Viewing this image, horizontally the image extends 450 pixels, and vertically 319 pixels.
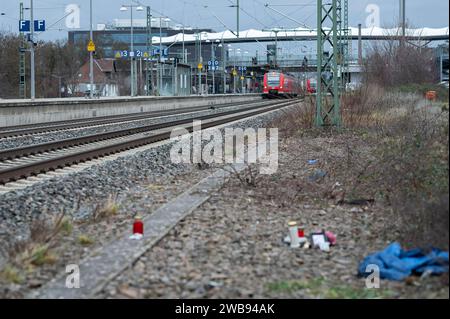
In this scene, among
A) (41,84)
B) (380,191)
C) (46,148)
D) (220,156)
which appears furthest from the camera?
(41,84)

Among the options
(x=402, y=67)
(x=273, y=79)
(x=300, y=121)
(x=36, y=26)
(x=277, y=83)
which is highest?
(x=36, y=26)

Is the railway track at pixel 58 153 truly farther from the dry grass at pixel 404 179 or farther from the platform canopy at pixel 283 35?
the platform canopy at pixel 283 35

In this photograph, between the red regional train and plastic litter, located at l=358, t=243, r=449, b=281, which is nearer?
plastic litter, located at l=358, t=243, r=449, b=281

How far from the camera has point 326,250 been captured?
7.48m

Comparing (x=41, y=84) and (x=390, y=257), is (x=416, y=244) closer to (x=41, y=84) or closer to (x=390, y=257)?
(x=390, y=257)

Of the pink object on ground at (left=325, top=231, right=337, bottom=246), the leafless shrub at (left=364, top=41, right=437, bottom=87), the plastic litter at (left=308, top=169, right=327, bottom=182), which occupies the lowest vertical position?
the pink object on ground at (left=325, top=231, right=337, bottom=246)

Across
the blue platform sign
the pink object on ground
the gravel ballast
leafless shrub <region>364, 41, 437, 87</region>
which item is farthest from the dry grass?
the blue platform sign

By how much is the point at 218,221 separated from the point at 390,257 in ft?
10.0

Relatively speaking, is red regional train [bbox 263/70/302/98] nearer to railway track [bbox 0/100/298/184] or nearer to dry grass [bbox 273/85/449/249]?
railway track [bbox 0/100/298/184]

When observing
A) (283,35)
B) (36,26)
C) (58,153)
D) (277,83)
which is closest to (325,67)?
(58,153)

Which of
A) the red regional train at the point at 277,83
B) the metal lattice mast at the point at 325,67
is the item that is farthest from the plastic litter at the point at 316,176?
the red regional train at the point at 277,83

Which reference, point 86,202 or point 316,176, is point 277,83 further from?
point 86,202

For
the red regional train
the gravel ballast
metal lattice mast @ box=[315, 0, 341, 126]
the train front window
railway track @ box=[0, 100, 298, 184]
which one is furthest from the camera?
the train front window
